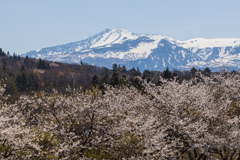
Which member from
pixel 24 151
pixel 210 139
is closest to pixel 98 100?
pixel 24 151

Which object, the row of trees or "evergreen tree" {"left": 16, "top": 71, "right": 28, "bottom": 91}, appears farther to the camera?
"evergreen tree" {"left": 16, "top": 71, "right": 28, "bottom": 91}

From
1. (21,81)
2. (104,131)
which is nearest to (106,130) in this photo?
(104,131)

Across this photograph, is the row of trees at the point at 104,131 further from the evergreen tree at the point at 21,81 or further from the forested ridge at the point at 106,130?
the evergreen tree at the point at 21,81

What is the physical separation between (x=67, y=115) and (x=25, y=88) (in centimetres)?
11883

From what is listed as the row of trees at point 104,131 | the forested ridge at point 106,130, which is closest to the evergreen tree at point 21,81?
the forested ridge at point 106,130

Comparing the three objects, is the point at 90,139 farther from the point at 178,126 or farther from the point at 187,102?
the point at 187,102

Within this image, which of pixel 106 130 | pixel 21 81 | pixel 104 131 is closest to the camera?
pixel 104 131

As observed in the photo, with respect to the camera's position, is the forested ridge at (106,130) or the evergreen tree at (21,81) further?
the evergreen tree at (21,81)

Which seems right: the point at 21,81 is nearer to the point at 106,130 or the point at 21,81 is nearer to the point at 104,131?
the point at 106,130

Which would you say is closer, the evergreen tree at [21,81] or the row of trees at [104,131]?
the row of trees at [104,131]

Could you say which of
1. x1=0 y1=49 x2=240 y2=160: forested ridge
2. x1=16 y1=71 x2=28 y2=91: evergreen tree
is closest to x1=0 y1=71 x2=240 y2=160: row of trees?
x1=0 y1=49 x2=240 y2=160: forested ridge

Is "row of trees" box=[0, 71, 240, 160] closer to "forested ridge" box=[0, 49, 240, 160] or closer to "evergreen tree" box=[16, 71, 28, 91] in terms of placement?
"forested ridge" box=[0, 49, 240, 160]

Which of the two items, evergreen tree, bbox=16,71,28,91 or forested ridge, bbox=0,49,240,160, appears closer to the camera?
forested ridge, bbox=0,49,240,160

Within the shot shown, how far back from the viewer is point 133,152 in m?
14.4
